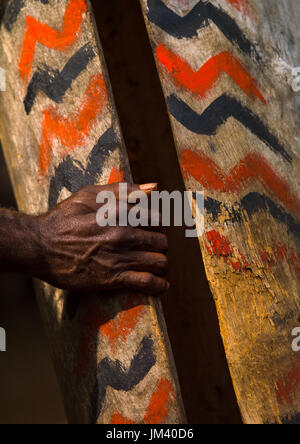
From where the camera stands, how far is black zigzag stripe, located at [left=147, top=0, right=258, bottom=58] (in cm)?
96

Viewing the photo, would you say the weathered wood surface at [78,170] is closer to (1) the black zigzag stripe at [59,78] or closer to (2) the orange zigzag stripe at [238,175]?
(1) the black zigzag stripe at [59,78]

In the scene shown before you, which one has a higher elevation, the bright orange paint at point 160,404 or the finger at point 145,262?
the finger at point 145,262

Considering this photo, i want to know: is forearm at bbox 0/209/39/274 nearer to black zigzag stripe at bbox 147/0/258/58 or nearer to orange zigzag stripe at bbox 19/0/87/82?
orange zigzag stripe at bbox 19/0/87/82

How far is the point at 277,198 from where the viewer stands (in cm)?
97

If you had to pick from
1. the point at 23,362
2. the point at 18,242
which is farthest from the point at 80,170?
the point at 23,362

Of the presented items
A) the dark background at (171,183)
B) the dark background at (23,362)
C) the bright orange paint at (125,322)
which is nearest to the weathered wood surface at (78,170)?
the bright orange paint at (125,322)

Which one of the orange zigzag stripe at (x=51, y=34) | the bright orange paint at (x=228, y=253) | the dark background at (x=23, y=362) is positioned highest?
the orange zigzag stripe at (x=51, y=34)

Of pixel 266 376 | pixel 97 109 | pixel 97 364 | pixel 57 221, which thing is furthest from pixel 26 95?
pixel 266 376

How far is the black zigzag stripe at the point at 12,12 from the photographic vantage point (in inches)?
40.4

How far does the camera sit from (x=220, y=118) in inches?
37.7

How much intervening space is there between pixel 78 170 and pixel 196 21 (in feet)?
1.19

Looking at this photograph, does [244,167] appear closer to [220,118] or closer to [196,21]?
[220,118]

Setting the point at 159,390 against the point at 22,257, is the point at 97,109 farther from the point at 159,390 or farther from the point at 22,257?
the point at 159,390

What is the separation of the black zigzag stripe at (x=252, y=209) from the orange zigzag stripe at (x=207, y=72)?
0.20m
